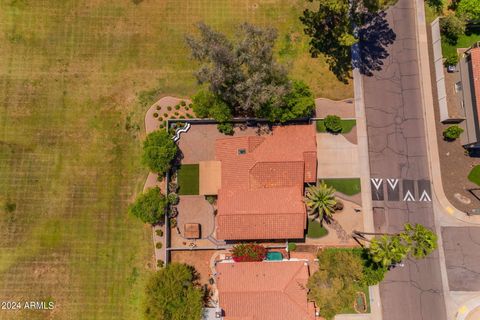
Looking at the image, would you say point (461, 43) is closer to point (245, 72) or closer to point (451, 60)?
point (451, 60)

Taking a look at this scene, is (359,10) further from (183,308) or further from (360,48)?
(183,308)

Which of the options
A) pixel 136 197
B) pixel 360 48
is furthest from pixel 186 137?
pixel 360 48

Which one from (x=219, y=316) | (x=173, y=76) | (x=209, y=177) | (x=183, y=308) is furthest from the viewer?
(x=173, y=76)

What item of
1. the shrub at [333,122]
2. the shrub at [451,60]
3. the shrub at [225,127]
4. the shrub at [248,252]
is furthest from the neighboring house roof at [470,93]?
the shrub at [225,127]

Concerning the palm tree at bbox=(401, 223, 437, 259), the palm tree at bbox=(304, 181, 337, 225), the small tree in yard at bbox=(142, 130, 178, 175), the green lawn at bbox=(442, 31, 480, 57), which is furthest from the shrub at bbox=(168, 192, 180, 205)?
the green lawn at bbox=(442, 31, 480, 57)

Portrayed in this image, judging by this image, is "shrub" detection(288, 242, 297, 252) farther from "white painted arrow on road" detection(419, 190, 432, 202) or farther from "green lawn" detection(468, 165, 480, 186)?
"green lawn" detection(468, 165, 480, 186)

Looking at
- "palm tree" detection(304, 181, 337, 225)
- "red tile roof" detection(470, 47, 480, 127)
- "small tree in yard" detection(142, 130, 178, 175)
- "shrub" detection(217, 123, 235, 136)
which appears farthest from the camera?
"shrub" detection(217, 123, 235, 136)

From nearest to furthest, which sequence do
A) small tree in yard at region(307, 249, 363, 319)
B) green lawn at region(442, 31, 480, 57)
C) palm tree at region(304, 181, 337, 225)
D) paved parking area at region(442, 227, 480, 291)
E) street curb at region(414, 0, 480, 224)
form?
small tree in yard at region(307, 249, 363, 319), palm tree at region(304, 181, 337, 225), paved parking area at region(442, 227, 480, 291), street curb at region(414, 0, 480, 224), green lawn at region(442, 31, 480, 57)

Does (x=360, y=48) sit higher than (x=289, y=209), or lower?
higher
